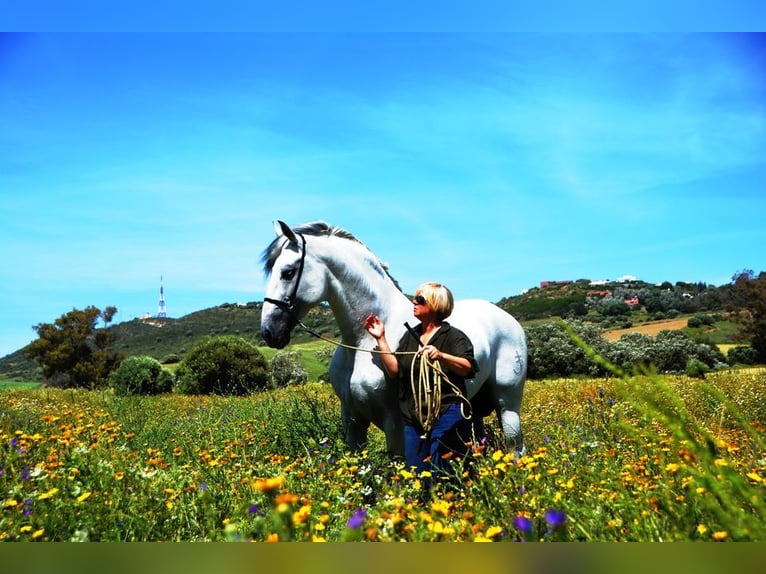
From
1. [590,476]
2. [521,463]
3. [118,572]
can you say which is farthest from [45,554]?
[590,476]

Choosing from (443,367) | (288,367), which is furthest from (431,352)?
(288,367)

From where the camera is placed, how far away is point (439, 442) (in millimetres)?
3439

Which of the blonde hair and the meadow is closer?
the meadow

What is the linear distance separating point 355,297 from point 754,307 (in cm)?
1969

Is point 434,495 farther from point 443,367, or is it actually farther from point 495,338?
point 495,338

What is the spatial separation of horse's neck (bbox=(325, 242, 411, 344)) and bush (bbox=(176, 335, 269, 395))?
12943mm

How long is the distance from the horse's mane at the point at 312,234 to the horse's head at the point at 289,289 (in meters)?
0.05

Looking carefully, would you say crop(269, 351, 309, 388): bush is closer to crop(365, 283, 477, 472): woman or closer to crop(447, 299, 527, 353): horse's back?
crop(447, 299, 527, 353): horse's back

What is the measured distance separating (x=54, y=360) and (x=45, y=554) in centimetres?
2835

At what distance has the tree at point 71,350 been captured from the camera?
2580cm

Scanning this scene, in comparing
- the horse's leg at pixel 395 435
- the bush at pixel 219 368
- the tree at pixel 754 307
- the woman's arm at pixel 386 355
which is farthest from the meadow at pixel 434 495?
the tree at pixel 754 307

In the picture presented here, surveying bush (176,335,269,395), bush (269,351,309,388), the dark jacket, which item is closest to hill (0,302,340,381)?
bush (269,351,309,388)

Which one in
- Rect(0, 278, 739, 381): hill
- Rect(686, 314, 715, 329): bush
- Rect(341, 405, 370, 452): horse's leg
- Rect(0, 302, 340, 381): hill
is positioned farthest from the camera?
Rect(0, 302, 340, 381): hill

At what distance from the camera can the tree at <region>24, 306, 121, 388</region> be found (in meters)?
25.8
